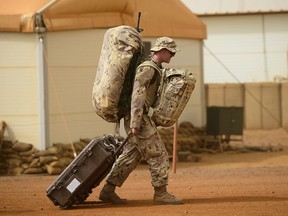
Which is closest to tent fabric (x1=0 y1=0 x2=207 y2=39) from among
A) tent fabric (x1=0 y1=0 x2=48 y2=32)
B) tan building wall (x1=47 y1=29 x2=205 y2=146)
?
tent fabric (x1=0 y1=0 x2=48 y2=32)

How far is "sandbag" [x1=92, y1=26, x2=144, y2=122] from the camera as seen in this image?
1000 cm

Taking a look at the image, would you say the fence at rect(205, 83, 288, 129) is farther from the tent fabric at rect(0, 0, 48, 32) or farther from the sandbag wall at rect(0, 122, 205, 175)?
the tent fabric at rect(0, 0, 48, 32)

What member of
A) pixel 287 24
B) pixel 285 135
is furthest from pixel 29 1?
pixel 287 24

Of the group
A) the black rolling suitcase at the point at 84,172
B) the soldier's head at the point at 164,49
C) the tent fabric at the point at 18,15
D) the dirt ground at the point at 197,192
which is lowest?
the dirt ground at the point at 197,192

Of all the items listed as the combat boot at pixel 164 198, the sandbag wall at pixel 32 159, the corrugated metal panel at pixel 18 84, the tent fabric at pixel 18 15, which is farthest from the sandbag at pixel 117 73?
the corrugated metal panel at pixel 18 84

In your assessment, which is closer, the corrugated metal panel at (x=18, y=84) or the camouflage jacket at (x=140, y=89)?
the camouflage jacket at (x=140, y=89)

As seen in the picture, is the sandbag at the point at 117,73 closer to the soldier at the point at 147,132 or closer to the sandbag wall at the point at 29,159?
the soldier at the point at 147,132

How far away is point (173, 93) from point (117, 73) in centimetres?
65

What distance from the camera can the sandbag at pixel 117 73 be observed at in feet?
32.8

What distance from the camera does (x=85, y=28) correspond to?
1666 cm

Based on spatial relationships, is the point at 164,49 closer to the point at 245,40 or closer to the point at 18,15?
the point at 18,15

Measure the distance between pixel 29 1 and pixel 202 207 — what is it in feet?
24.9

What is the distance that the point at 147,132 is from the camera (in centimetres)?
1016

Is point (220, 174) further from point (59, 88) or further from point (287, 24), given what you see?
point (287, 24)
